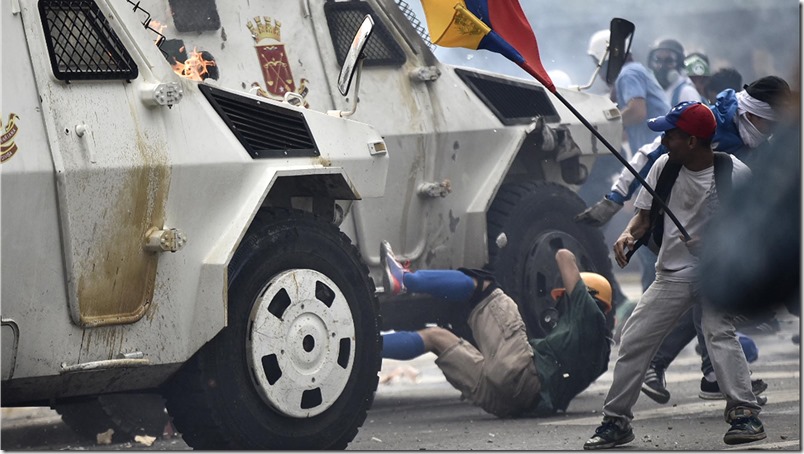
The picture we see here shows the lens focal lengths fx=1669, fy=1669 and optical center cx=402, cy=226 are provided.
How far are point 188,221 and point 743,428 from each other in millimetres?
2378

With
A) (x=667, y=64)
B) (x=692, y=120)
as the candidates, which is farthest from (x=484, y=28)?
(x=667, y=64)

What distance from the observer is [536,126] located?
931cm

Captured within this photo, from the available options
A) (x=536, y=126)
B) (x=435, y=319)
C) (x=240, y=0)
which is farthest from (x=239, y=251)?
(x=536, y=126)

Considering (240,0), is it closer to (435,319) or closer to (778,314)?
(435,319)

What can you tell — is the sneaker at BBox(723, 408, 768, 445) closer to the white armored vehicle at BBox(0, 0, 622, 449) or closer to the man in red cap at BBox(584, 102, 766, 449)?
the man in red cap at BBox(584, 102, 766, 449)

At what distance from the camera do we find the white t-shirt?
272 inches

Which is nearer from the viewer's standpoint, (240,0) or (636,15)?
(240,0)

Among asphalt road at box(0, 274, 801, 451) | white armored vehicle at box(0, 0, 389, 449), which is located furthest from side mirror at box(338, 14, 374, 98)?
asphalt road at box(0, 274, 801, 451)

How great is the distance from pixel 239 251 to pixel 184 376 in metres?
0.53

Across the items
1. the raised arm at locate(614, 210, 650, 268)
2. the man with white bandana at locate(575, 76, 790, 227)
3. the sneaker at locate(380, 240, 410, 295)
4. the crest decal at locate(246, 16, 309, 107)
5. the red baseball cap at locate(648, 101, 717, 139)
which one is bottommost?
the sneaker at locate(380, 240, 410, 295)

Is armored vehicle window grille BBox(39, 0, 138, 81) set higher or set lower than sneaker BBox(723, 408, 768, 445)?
higher

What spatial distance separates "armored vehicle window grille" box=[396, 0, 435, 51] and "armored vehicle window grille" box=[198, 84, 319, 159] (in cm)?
217

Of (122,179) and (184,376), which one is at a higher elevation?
(122,179)

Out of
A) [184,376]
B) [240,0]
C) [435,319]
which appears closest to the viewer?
[184,376]
